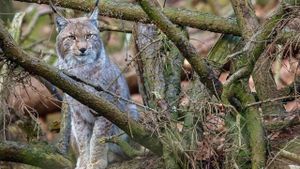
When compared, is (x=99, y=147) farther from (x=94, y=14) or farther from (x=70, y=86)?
(x=70, y=86)

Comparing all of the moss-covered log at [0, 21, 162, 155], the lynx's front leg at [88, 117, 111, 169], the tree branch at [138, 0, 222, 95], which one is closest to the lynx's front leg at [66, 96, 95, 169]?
the lynx's front leg at [88, 117, 111, 169]

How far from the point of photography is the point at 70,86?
4.42m

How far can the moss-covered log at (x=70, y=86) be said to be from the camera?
4262mm

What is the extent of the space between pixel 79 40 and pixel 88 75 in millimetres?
280

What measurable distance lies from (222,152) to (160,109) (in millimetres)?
483

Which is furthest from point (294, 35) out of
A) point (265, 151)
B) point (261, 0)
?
point (261, 0)

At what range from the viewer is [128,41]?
6.80m

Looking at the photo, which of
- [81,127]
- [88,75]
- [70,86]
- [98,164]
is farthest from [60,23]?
[70,86]

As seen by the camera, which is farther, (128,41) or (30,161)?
(128,41)

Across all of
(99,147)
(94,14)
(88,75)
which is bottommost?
(99,147)

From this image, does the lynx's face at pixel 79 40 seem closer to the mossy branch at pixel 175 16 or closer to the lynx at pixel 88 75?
the lynx at pixel 88 75

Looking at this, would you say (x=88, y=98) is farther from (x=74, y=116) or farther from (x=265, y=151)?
(x=74, y=116)

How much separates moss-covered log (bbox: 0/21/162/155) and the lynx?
1122 mm

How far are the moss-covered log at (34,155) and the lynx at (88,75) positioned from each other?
1.06 ft
